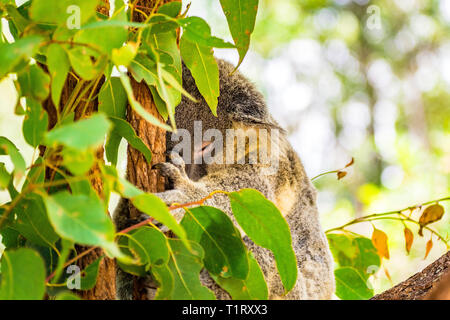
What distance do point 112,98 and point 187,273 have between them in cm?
58

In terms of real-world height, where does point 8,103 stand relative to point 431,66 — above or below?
below

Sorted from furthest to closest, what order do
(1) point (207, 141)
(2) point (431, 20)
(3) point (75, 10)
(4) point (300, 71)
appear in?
(4) point (300, 71)
(2) point (431, 20)
(1) point (207, 141)
(3) point (75, 10)

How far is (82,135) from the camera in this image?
0.69 m

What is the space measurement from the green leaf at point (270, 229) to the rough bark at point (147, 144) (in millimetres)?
421

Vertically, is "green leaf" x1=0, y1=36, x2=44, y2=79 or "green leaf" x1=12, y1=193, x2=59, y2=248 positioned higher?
"green leaf" x1=0, y1=36, x2=44, y2=79

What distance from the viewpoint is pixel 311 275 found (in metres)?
2.16

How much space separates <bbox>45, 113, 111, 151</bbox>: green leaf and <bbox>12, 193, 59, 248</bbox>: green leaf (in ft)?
1.66

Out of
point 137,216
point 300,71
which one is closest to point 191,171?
point 137,216

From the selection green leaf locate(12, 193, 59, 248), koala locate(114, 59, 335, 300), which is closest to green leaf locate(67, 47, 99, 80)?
green leaf locate(12, 193, 59, 248)

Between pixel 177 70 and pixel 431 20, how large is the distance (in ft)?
37.2

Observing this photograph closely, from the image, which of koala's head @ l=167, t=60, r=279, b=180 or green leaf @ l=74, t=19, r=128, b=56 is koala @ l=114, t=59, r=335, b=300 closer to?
koala's head @ l=167, t=60, r=279, b=180

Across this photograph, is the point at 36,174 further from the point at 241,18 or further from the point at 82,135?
the point at 241,18

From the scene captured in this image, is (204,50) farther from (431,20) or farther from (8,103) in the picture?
(431,20)

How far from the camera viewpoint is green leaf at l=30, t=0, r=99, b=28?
0.94 meters
